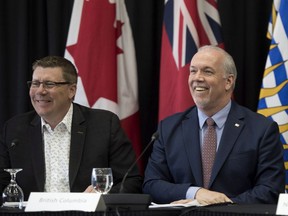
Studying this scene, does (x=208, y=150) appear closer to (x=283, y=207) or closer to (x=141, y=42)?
(x=283, y=207)

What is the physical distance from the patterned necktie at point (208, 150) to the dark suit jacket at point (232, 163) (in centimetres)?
4

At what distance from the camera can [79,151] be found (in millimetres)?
3979

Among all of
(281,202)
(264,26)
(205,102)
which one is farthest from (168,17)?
(281,202)

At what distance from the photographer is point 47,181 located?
395 centimetres

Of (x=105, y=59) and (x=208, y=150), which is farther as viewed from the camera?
(x=105, y=59)

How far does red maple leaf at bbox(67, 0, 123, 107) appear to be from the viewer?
16.1 ft

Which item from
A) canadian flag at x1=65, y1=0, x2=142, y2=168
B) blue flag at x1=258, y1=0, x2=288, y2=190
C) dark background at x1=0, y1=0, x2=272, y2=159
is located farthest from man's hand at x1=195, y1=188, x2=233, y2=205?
dark background at x1=0, y1=0, x2=272, y2=159

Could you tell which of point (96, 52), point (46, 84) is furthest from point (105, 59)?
point (46, 84)

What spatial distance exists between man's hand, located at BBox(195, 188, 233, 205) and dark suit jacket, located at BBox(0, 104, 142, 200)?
1.90ft

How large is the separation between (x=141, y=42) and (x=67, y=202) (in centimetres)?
286

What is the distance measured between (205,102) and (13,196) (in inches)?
49.7

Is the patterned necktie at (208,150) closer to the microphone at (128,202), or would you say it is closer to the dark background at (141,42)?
the microphone at (128,202)

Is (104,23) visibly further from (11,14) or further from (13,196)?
(13,196)

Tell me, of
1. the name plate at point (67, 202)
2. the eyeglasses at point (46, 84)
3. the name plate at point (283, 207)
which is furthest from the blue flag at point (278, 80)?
the name plate at point (67, 202)
